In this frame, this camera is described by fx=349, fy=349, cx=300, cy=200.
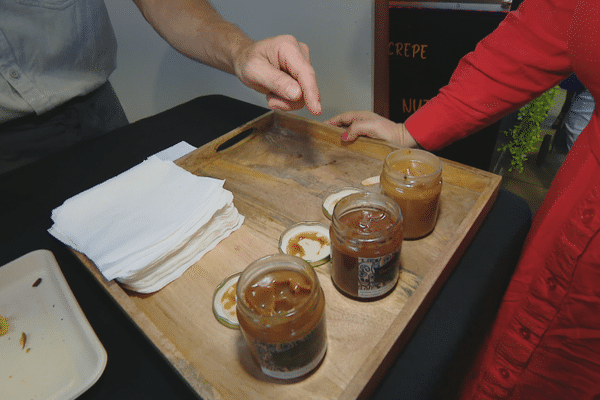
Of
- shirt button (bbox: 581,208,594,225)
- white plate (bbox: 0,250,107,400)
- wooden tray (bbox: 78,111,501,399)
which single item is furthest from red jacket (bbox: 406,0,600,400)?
white plate (bbox: 0,250,107,400)

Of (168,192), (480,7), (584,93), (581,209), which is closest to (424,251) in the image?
(581,209)

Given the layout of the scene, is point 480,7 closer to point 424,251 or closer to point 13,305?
point 424,251

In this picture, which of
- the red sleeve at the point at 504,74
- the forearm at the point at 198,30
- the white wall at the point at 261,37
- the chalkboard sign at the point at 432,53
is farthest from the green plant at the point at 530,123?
the forearm at the point at 198,30

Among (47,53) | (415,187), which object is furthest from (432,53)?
(47,53)

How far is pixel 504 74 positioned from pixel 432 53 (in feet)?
2.67

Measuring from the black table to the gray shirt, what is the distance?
195 mm

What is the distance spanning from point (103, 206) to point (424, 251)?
735mm

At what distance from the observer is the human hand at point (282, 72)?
2.78 ft

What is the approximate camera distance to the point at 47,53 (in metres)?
1.21

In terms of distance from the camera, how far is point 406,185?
712 millimetres

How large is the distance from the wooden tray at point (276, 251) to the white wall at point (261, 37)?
94 centimetres

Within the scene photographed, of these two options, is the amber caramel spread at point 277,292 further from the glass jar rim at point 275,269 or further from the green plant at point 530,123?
the green plant at point 530,123

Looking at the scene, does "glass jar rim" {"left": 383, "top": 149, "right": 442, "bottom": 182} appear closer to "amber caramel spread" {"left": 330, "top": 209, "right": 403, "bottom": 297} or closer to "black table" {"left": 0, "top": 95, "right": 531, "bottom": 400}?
"amber caramel spread" {"left": 330, "top": 209, "right": 403, "bottom": 297}

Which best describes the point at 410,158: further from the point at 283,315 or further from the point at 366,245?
the point at 283,315
